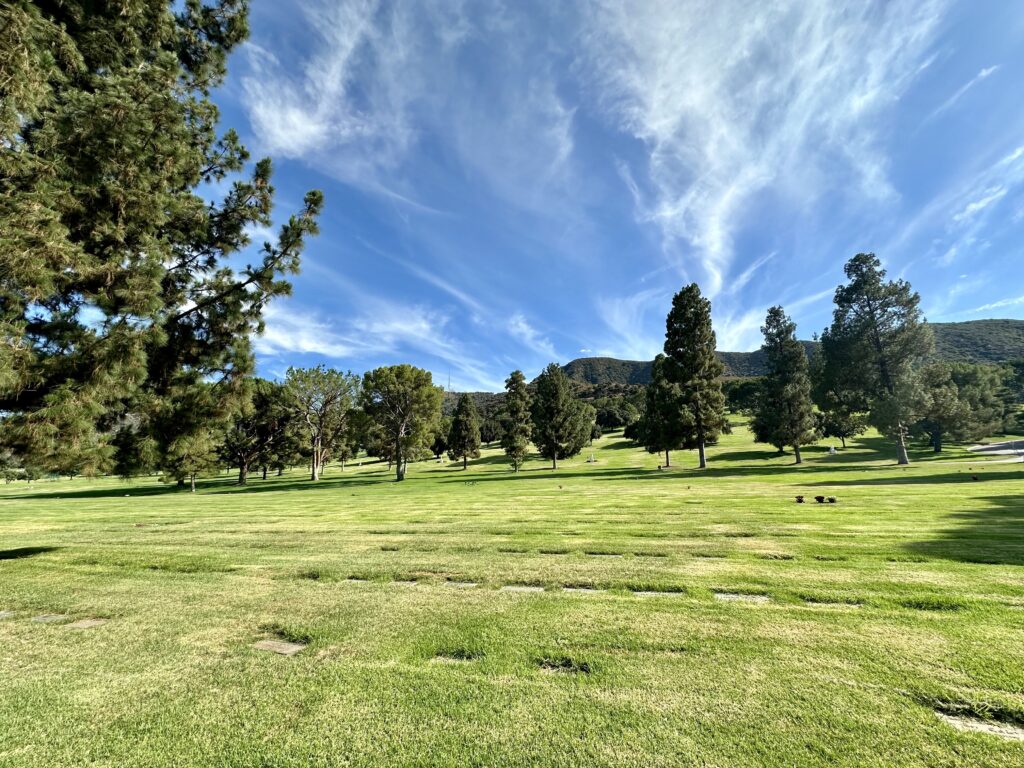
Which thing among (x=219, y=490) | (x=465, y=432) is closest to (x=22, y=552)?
(x=219, y=490)

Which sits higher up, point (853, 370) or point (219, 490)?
point (853, 370)

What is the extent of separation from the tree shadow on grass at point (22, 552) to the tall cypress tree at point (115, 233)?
4697 millimetres

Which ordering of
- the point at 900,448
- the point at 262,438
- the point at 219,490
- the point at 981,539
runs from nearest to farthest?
the point at 981,539
the point at 900,448
the point at 219,490
the point at 262,438

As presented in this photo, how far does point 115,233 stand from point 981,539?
45.8ft

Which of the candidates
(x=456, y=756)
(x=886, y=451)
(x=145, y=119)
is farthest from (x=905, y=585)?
(x=886, y=451)

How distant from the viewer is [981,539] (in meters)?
7.18

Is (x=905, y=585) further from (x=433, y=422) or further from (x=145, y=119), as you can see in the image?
(x=433, y=422)

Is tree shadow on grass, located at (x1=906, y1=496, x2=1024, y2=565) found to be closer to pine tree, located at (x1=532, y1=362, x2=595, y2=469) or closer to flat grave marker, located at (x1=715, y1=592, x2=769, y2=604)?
flat grave marker, located at (x1=715, y1=592, x2=769, y2=604)

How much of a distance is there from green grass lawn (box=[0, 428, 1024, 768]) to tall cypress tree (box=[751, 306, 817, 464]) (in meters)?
36.3

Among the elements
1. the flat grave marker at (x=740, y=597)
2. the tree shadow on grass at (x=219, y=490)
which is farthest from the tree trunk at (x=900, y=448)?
the tree shadow on grass at (x=219, y=490)

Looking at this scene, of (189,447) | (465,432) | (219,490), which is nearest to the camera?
(189,447)

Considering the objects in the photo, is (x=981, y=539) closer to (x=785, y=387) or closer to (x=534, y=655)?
(x=534, y=655)

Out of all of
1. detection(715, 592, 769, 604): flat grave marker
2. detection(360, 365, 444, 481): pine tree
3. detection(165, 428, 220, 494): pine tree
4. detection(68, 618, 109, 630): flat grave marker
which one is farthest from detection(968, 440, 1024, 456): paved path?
detection(68, 618, 109, 630): flat grave marker

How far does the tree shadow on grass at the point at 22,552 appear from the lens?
8773mm
